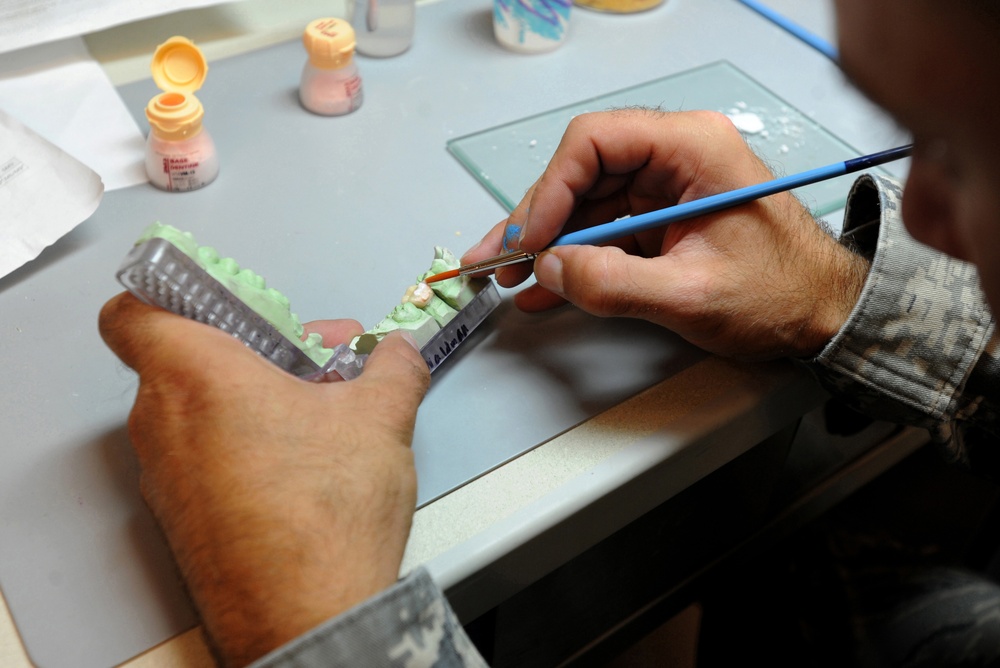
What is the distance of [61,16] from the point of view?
0.84 metres

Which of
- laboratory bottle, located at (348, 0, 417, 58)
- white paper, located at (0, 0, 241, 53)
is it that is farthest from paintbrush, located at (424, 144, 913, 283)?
white paper, located at (0, 0, 241, 53)

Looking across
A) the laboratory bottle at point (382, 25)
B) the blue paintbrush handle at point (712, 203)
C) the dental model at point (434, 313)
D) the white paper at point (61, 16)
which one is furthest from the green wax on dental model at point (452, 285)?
the white paper at point (61, 16)

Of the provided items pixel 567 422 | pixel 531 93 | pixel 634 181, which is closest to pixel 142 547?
pixel 567 422

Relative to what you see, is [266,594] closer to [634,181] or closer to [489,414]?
[489,414]

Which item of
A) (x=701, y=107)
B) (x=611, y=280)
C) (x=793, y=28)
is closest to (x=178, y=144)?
(x=611, y=280)

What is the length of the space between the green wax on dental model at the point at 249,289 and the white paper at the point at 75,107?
9.8 inches

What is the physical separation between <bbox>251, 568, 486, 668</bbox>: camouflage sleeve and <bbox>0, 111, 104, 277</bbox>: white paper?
424mm

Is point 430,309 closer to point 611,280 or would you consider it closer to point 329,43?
point 611,280

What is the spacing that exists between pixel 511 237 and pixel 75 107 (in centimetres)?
48

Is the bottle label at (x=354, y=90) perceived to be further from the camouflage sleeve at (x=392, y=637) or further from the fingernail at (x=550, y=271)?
the camouflage sleeve at (x=392, y=637)

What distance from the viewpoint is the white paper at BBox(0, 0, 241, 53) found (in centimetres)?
82

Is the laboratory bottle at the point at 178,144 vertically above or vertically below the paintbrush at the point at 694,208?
below

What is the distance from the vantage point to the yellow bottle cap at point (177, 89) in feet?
2.31

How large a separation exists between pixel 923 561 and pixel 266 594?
0.65 metres
